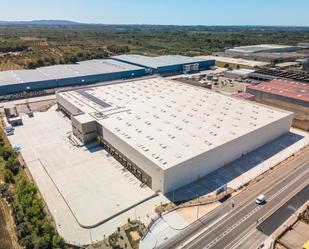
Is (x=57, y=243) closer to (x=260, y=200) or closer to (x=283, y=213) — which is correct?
(x=260, y=200)

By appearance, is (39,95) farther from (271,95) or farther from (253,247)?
(253,247)

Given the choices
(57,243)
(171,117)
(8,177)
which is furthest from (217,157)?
(8,177)

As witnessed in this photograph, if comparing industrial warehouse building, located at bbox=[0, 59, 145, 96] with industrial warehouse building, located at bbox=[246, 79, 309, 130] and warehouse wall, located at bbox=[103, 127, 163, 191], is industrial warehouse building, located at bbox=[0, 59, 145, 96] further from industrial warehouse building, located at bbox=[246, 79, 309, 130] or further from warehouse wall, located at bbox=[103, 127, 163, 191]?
industrial warehouse building, located at bbox=[246, 79, 309, 130]

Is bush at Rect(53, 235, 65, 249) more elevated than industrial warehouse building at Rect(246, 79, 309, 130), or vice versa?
industrial warehouse building at Rect(246, 79, 309, 130)

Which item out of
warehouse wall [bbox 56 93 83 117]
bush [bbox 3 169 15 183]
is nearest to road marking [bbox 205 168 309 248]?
bush [bbox 3 169 15 183]

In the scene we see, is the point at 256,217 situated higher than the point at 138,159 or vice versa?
the point at 138,159

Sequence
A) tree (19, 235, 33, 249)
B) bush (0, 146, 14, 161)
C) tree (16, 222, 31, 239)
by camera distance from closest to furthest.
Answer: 1. tree (19, 235, 33, 249)
2. tree (16, 222, 31, 239)
3. bush (0, 146, 14, 161)

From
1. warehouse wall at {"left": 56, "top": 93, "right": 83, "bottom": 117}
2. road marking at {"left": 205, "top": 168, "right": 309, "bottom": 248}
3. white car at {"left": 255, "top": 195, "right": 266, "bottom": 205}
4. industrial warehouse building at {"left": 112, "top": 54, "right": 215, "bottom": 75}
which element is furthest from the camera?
industrial warehouse building at {"left": 112, "top": 54, "right": 215, "bottom": 75}
